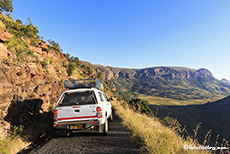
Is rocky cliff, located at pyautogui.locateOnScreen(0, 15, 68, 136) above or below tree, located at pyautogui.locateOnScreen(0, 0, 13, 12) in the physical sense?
below

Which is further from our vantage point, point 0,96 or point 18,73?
point 18,73

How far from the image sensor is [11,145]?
14.1 ft

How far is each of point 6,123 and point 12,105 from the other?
40.0 inches

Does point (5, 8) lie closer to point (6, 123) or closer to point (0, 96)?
point (0, 96)

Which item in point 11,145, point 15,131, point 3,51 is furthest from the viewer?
point 3,51

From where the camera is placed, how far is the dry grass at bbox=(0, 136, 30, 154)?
13.1 ft

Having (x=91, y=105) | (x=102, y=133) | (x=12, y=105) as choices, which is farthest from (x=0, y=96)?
(x=102, y=133)

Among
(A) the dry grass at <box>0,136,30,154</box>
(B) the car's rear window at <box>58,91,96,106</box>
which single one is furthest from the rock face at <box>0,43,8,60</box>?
(A) the dry grass at <box>0,136,30,154</box>

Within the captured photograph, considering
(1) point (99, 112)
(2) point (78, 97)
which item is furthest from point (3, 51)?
(1) point (99, 112)

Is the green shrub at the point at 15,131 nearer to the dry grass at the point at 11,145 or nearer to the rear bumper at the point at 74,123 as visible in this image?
the dry grass at the point at 11,145

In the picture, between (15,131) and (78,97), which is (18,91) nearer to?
(15,131)

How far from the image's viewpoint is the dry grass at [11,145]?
3.98m

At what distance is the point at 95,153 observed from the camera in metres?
4.03

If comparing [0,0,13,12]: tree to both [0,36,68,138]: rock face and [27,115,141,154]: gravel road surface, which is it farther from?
[27,115,141,154]: gravel road surface
